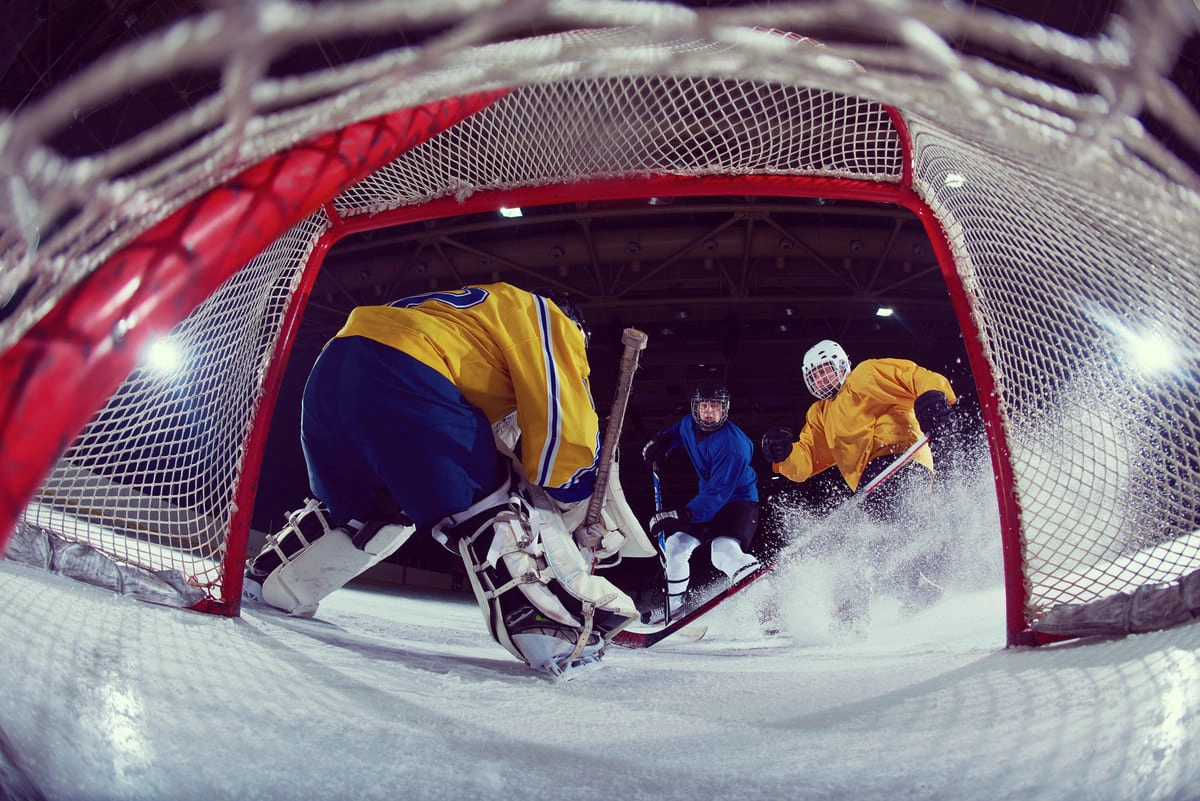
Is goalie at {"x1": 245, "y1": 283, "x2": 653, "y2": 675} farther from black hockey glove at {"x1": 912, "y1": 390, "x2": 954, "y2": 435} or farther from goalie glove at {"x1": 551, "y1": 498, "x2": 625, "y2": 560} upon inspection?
black hockey glove at {"x1": 912, "y1": 390, "x2": 954, "y2": 435}

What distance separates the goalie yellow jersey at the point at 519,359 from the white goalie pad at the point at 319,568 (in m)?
0.57

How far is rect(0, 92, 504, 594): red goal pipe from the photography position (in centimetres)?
44

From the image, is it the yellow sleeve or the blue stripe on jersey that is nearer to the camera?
the blue stripe on jersey

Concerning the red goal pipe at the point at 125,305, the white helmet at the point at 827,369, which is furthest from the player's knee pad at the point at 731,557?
the red goal pipe at the point at 125,305

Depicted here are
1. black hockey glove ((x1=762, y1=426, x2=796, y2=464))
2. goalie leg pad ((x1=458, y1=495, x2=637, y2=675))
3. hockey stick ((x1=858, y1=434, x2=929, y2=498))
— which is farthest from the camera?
black hockey glove ((x1=762, y1=426, x2=796, y2=464))

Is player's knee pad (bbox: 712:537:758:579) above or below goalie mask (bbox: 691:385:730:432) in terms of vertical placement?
below

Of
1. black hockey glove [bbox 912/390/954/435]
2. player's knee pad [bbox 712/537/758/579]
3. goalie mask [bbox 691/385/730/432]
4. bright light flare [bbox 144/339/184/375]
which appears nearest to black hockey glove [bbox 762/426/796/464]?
goalie mask [bbox 691/385/730/432]

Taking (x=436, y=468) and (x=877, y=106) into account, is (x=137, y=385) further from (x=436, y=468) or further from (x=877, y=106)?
(x=877, y=106)

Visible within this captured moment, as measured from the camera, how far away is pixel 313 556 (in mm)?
1874

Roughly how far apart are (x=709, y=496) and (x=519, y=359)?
8.38ft

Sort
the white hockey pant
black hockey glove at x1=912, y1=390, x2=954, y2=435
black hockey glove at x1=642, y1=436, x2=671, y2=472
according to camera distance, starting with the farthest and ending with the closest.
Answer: black hockey glove at x1=642, y1=436, x2=671, y2=472 < the white hockey pant < black hockey glove at x1=912, y1=390, x2=954, y2=435

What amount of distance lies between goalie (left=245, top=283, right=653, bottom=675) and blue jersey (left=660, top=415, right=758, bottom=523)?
235cm

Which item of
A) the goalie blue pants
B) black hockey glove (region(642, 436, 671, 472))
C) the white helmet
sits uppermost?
the white helmet

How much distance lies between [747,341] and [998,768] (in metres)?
8.93
